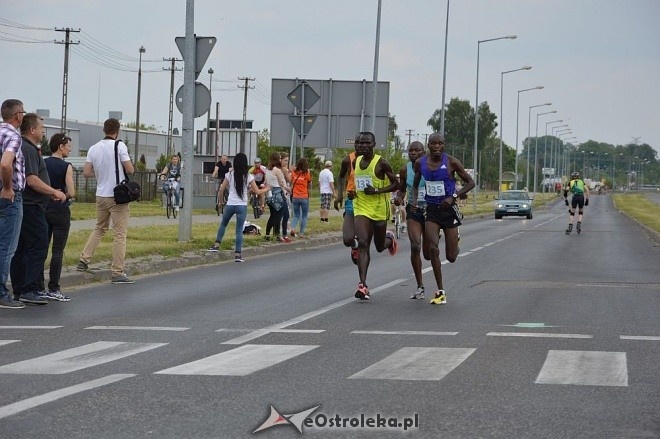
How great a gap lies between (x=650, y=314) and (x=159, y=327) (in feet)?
16.4

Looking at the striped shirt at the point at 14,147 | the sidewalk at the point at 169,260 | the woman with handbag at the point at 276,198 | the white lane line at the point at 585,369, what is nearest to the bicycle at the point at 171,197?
the sidewalk at the point at 169,260

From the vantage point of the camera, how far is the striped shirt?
42.1 feet

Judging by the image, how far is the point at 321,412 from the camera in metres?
6.97

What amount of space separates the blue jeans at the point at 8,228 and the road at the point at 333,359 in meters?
0.58

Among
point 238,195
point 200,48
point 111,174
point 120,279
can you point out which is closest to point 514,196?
point 200,48

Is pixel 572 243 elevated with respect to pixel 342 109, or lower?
lower

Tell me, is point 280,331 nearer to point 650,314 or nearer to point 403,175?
point 650,314

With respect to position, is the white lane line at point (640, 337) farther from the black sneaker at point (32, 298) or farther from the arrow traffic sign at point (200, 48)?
the arrow traffic sign at point (200, 48)

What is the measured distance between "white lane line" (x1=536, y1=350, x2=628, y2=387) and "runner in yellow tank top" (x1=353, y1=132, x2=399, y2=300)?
16.6ft

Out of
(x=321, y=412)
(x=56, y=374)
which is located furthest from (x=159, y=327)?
(x=321, y=412)

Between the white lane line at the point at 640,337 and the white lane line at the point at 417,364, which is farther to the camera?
the white lane line at the point at 640,337

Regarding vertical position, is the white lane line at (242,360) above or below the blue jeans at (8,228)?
below

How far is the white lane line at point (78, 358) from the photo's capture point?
8.76 metres

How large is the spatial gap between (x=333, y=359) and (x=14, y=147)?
16.4 feet
